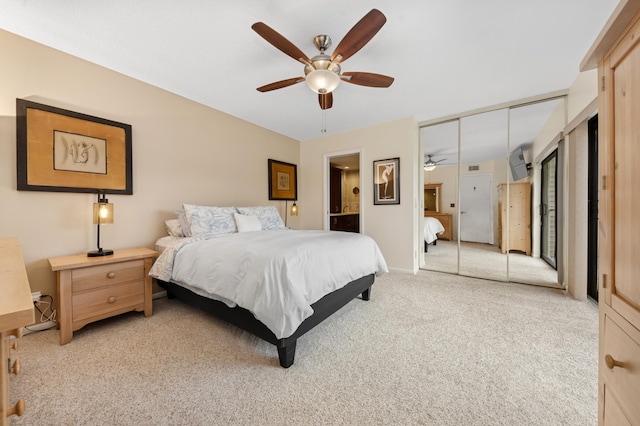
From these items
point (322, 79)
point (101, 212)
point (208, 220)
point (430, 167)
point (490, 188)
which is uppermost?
point (322, 79)

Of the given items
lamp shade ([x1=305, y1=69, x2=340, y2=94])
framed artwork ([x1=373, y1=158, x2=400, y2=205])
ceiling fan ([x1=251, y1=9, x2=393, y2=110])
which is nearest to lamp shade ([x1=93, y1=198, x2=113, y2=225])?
ceiling fan ([x1=251, y1=9, x2=393, y2=110])

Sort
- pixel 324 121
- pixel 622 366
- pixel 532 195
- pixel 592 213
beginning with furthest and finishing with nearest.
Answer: pixel 532 195 < pixel 324 121 < pixel 592 213 < pixel 622 366

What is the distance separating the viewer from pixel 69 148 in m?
2.26

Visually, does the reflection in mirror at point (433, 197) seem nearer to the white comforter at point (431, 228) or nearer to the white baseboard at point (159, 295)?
the white comforter at point (431, 228)

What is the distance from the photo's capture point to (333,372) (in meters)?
1.56

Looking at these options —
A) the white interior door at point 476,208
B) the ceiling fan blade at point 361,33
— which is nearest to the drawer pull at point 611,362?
the ceiling fan blade at point 361,33

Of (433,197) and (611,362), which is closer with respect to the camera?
(611,362)

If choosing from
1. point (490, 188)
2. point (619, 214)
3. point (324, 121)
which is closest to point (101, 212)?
point (324, 121)

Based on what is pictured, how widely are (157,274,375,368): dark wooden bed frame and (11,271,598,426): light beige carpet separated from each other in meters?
0.16

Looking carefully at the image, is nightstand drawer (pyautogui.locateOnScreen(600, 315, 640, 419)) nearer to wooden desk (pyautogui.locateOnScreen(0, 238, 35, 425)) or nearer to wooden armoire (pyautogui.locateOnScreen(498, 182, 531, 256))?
wooden desk (pyautogui.locateOnScreen(0, 238, 35, 425))

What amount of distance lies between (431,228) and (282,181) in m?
3.13

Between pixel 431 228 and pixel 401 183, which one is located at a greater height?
pixel 401 183

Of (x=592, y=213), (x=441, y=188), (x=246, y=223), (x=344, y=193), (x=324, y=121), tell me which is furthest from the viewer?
(x=344, y=193)

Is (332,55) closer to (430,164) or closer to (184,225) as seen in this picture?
(184,225)
